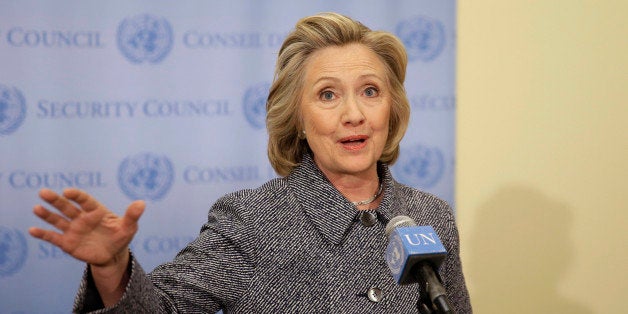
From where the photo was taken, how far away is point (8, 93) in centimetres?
319

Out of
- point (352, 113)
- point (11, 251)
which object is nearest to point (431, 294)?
point (352, 113)

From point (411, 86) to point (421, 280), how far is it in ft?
7.73

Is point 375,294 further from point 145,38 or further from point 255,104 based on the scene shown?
point 145,38

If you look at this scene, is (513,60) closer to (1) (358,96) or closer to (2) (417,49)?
(2) (417,49)

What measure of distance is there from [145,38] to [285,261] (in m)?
1.84

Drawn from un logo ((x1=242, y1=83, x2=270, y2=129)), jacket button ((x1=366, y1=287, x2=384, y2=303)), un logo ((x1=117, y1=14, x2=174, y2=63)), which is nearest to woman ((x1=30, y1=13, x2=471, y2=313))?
jacket button ((x1=366, y1=287, x2=384, y2=303))

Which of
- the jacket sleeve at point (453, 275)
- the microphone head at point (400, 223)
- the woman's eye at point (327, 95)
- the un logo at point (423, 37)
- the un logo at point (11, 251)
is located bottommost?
the un logo at point (11, 251)

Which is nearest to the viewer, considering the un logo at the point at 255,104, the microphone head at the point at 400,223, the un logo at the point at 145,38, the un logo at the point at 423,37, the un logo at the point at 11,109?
the microphone head at the point at 400,223

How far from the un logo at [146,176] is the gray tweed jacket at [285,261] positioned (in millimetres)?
1463

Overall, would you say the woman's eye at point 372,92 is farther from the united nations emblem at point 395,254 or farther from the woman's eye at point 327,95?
the united nations emblem at point 395,254

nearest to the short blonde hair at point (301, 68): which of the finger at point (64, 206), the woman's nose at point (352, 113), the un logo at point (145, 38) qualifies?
the woman's nose at point (352, 113)

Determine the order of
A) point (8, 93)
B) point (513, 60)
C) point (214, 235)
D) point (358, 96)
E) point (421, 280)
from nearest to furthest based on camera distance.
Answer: point (421, 280) → point (214, 235) → point (358, 96) → point (8, 93) → point (513, 60)

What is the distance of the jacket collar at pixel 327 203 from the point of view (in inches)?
75.3

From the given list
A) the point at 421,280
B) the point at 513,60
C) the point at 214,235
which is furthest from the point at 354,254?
the point at 513,60
